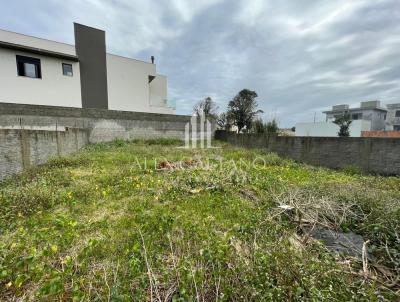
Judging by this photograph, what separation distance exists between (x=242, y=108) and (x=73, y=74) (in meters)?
14.0

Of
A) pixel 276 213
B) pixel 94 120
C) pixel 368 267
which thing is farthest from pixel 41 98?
pixel 368 267

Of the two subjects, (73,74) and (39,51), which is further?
(73,74)

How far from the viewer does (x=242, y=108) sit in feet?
64.2

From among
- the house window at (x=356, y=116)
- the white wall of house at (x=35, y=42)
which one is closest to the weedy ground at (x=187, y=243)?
the white wall of house at (x=35, y=42)

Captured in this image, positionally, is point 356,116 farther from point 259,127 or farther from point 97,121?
point 97,121

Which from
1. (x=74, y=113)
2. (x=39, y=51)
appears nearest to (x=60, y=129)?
(x=74, y=113)

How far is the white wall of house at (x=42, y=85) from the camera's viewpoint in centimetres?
1056

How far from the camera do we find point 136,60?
1536 centimetres

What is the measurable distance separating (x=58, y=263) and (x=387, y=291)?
8.56 feet

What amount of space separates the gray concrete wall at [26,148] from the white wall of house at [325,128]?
22641 millimetres

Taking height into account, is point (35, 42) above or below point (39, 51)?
above

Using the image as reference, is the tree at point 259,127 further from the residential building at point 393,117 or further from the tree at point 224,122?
the residential building at point 393,117

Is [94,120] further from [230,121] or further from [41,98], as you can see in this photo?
[230,121]

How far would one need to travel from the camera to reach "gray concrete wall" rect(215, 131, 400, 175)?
18.3 feet
